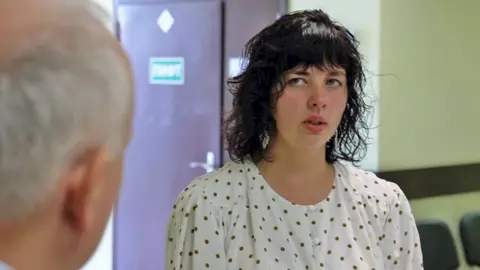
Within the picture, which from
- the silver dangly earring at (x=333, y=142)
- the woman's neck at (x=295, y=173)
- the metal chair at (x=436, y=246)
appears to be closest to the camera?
the woman's neck at (x=295, y=173)

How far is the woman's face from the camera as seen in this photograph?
5.37 ft

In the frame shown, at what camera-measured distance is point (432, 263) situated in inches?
117

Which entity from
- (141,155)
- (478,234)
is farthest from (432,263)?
(141,155)

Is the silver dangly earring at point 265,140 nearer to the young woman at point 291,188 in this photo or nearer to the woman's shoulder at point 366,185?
the young woman at point 291,188

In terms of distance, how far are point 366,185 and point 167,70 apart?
2333 millimetres

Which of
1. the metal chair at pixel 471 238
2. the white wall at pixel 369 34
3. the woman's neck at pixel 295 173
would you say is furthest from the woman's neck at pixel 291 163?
the metal chair at pixel 471 238

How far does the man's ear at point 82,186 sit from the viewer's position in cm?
71

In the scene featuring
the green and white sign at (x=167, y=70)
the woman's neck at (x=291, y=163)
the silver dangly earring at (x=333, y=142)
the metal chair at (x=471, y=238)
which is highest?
the green and white sign at (x=167, y=70)

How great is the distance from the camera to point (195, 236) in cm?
161

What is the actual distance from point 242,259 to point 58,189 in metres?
→ 0.94

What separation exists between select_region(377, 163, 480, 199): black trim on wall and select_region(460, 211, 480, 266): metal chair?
207 millimetres

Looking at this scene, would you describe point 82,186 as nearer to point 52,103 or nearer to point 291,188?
point 52,103

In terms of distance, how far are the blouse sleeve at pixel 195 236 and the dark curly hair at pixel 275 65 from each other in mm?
181

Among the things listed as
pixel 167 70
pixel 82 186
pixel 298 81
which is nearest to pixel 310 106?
pixel 298 81
